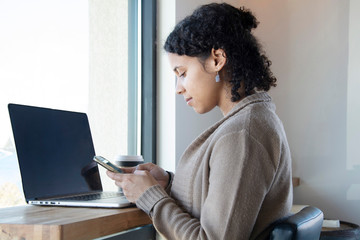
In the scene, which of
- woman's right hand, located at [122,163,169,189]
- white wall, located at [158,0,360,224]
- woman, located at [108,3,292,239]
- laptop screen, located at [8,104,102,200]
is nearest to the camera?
woman, located at [108,3,292,239]

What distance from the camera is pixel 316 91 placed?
2525mm

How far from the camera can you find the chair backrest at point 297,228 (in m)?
0.80

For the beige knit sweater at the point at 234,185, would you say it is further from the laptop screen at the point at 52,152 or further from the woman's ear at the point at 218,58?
the laptop screen at the point at 52,152

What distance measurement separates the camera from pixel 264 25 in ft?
8.69

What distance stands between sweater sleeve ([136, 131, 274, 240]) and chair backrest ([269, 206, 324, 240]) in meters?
0.08

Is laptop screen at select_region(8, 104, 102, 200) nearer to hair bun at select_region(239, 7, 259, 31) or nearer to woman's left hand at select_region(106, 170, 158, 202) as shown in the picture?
woman's left hand at select_region(106, 170, 158, 202)

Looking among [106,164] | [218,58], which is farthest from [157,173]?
[218,58]

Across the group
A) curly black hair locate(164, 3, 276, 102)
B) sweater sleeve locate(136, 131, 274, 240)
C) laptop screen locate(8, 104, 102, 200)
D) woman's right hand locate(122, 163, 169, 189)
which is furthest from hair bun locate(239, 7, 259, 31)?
laptop screen locate(8, 104, 102, 200)

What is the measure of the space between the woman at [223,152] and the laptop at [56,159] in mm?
142

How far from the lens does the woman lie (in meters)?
0.90

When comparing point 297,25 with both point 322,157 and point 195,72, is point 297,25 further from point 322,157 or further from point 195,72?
point 195,72

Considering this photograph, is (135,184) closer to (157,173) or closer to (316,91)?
(157,173)

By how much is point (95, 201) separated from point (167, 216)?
210 mm

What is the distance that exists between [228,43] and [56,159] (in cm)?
60
